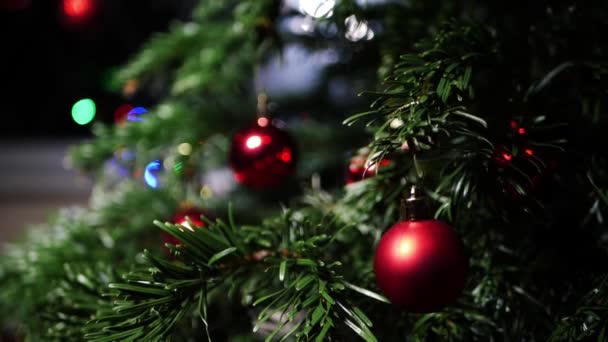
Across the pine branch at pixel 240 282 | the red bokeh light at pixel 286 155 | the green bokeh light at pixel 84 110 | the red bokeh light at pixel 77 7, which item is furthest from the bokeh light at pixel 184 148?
the green bokeh light at pixel 84 110

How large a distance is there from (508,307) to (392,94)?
160 millimetres

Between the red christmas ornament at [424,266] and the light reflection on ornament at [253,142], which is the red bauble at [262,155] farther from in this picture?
the red christmas ornament at [424,266]

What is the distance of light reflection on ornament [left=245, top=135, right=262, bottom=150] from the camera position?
45 centimetres

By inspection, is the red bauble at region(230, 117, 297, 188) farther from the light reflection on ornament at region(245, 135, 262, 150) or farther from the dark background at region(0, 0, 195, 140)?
the dark background at region(0, 0, 195, 140)

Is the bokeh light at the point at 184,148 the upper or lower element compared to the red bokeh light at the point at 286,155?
upper

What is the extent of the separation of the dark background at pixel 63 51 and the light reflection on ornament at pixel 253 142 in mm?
534

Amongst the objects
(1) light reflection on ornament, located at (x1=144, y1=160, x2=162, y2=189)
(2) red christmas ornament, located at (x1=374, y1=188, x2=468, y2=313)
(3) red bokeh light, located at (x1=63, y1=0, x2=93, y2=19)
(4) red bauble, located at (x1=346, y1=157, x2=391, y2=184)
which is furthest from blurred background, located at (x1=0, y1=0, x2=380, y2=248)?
(2) red christmas ornament, located at (x1=374, y1=188, x2=468, y2=313)

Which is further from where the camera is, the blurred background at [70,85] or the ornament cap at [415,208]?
the blurred background at [70,85]

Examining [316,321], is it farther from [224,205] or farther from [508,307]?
[224,205]

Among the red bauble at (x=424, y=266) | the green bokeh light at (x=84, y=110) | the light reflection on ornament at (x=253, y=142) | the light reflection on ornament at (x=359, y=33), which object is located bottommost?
the red bauble at (x=424, y=266)

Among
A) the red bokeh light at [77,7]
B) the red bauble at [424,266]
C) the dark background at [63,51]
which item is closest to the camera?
the red bauble at [424,266]

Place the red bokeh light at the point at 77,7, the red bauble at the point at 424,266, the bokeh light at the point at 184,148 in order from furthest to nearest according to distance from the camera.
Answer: the red bokeh light at the point at 77,7, the bokeh light at the point at 184,148, the red bauble at the point at 424,266

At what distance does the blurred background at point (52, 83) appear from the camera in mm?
927

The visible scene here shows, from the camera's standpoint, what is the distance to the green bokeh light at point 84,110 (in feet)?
3.14
